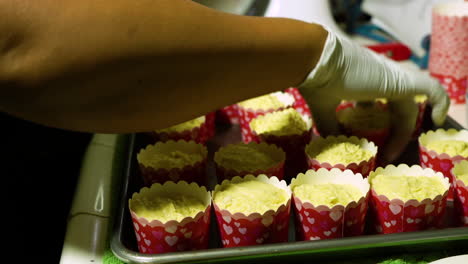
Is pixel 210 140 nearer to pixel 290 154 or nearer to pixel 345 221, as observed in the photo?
pixel 290 154

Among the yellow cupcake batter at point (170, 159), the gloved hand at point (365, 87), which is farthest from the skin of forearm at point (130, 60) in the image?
the yellow cupcake batter at point (170, 159)

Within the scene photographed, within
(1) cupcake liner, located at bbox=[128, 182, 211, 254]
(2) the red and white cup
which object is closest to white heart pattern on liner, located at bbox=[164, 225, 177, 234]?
(1) cupcake liner, located at bbox=[128, 182, 211, 254]

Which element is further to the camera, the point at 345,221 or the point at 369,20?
the point at 369,20

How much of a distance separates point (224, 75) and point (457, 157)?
59cm

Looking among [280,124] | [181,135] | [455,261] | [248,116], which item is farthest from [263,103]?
[455,261]

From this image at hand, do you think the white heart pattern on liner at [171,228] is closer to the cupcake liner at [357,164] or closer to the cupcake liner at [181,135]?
the cupcake liner at [357,164]

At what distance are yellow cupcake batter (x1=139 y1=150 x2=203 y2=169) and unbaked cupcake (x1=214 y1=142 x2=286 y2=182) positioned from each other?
59 millimetres

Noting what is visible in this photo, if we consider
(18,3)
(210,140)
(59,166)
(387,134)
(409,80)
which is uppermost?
(18,3)

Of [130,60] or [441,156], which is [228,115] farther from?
[130,60]

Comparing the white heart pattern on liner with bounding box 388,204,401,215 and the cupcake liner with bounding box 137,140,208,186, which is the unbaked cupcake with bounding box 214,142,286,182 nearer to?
the cupcake liner with bounding box 137,140,208,186

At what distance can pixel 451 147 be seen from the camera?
1293 mm

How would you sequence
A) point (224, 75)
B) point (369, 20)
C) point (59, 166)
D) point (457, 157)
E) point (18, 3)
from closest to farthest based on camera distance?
point (18, 3), point (224, 75), point (457, 157), point (59, 166), point (369, 20)

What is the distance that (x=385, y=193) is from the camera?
44.2 inches

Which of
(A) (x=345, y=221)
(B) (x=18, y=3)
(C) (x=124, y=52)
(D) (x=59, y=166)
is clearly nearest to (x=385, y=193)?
(A) (x=345, y=221)
